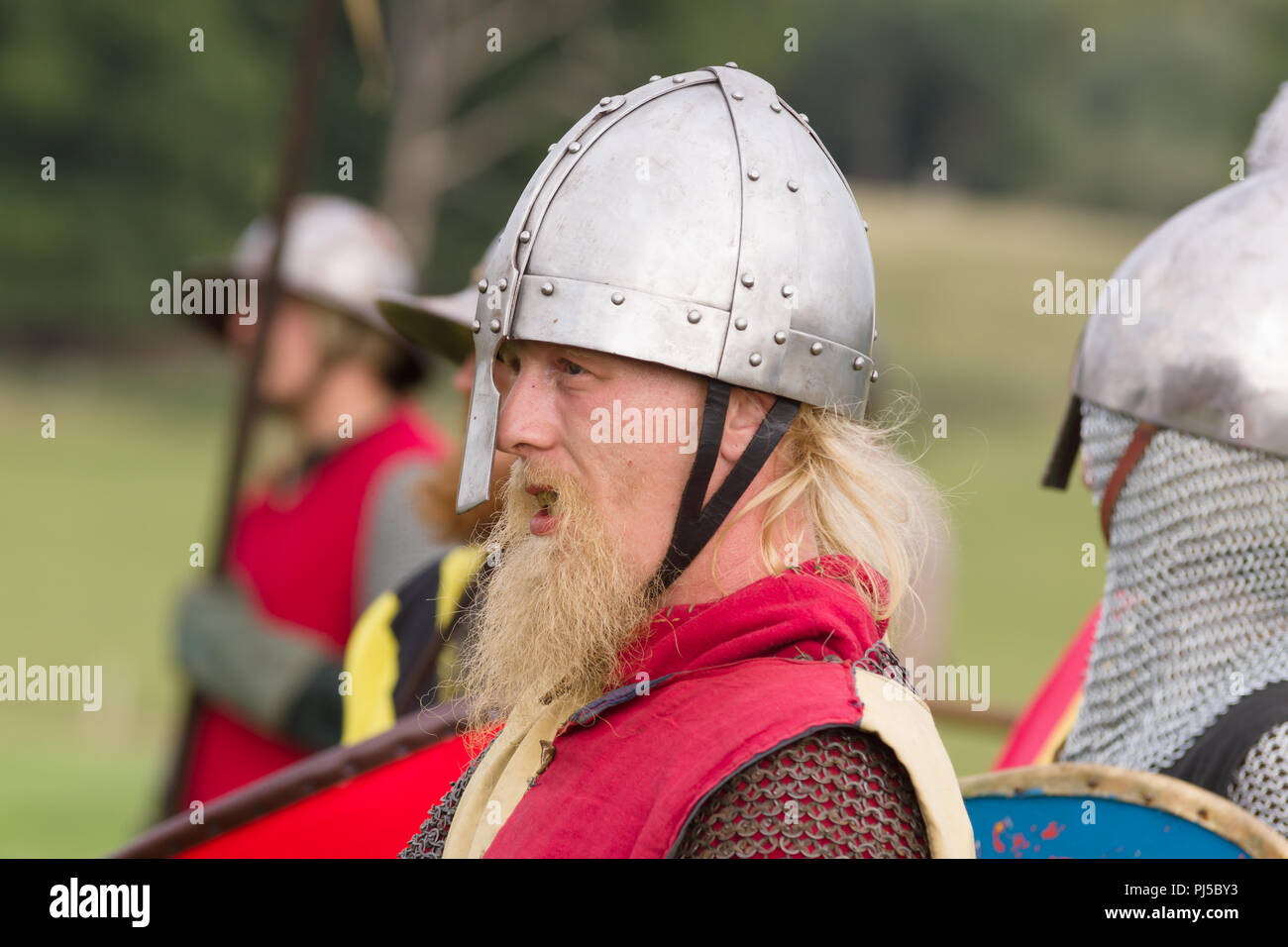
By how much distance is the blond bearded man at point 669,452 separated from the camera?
2.02 metres

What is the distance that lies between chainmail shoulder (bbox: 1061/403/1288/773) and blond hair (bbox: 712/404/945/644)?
0.70 metres

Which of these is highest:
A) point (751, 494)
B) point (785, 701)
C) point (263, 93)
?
point (263, 93)

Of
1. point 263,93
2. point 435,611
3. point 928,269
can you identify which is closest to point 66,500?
point 263,93

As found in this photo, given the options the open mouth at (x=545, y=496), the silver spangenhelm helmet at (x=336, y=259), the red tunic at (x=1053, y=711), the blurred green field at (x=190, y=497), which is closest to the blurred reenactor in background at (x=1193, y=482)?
the red tunic at (x=1053, y=711)

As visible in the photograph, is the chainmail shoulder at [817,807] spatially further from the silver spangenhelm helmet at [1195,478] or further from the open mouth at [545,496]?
the silver spangenhelm helmet at [1195,478]

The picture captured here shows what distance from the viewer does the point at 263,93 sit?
28.5 metres

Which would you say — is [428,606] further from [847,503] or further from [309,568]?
[847,503]

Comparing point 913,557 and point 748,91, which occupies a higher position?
point 748,91

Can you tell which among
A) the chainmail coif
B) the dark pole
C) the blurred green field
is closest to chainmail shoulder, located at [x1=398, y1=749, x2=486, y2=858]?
the blurred green field

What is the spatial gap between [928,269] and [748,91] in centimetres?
2882

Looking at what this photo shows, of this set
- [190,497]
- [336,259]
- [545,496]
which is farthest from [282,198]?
[190,497]

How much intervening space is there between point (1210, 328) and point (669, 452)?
116 cm

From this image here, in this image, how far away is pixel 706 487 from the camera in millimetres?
2119
